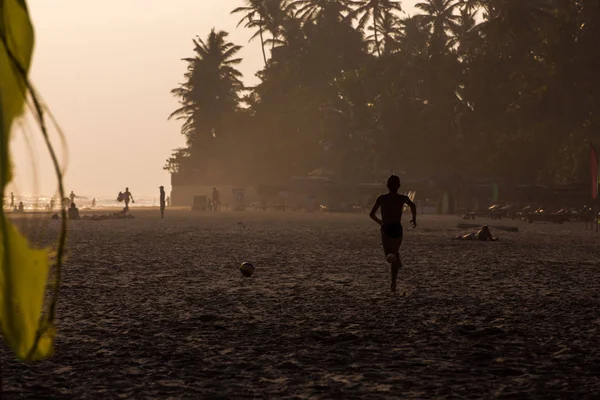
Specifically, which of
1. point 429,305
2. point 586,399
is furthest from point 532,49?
point 586,399

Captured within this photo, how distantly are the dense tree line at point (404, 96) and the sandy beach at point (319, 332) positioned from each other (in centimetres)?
3909

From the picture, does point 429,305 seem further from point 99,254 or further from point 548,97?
point 548,97

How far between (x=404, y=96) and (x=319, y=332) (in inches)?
2497

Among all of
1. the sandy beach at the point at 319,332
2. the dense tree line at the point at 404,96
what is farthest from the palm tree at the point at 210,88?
the sandy beach at the point at 319,332

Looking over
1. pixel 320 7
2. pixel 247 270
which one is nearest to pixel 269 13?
pixel 320 7

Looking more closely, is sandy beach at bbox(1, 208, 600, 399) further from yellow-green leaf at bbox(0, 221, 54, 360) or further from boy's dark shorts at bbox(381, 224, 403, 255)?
boy's dark shorts at bbox(381, 224, 403, 255)

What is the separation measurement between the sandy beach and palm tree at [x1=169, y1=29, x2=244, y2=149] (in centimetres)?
8133

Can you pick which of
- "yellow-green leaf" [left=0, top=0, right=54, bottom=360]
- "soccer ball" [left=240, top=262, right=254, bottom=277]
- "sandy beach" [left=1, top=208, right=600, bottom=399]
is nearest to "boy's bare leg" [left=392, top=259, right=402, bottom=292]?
"sandy beach" [left=1, top=208, right=600, bottom=399]

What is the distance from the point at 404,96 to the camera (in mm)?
70062

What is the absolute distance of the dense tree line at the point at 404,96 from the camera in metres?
53.6

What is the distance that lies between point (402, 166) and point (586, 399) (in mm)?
66391

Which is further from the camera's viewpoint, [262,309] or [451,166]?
[451,166]

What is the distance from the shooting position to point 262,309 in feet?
32.5

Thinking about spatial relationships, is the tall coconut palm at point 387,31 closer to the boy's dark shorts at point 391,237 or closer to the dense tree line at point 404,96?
the dense tree line at point 404,96
